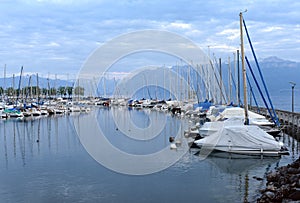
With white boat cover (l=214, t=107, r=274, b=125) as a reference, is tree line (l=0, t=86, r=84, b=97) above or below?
above

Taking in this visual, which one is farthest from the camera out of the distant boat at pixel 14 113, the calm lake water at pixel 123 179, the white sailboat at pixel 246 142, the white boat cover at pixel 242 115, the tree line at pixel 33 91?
the tree line at pixel 33 91

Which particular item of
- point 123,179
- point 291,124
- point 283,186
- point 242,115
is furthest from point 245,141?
point 291,124

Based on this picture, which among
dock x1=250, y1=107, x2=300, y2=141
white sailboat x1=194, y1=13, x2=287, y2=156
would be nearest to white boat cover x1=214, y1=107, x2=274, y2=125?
dock x1=250, y1=107, x2=300, y2=141

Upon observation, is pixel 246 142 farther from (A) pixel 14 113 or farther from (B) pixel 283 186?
(A) pixel 14 113

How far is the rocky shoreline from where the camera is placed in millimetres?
13719

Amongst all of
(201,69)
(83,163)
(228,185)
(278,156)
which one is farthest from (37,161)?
(201,69)

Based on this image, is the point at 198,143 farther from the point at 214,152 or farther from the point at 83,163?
the point at 83,163

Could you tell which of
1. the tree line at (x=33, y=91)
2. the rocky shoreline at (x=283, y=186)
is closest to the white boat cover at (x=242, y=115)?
the rocky shoreline at (x=283, y=186)

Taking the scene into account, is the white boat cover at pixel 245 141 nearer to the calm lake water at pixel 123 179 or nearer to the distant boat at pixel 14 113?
the calm lake water at pixel 123 179

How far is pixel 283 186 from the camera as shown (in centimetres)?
1503

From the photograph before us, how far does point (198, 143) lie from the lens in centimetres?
2500

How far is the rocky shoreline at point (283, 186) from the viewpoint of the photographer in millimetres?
13719

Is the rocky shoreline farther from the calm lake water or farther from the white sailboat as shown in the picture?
the white sailboat

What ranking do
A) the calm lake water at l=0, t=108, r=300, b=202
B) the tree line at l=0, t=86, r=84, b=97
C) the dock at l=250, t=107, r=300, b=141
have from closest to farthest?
the calm lake water at l=0, t=108, r=300, b=202 < the dock at l=250, t=107, r=300, b=141 < the tree line at l=0, t=86, r=84, b=97
